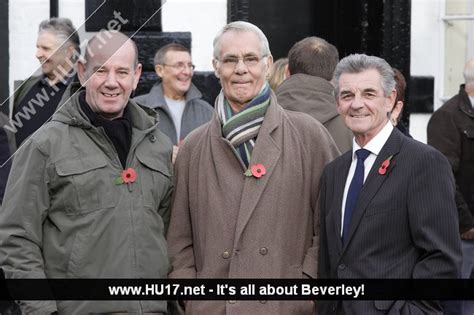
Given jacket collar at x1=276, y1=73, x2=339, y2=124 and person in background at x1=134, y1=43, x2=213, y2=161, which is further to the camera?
person in background at x1=134, y1=43, x2=213, y2=161

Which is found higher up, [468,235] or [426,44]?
[426,44]

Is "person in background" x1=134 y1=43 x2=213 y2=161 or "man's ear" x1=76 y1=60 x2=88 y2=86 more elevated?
"man's ear" x1=76 y1=60 x2=88 y2=86

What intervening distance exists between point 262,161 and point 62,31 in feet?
2.91

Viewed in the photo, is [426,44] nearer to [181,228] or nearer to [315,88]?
[315,88]

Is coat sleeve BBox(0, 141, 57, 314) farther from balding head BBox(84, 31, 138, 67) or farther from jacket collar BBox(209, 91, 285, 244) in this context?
jacket collar BBox(209, 91, 285, 244)

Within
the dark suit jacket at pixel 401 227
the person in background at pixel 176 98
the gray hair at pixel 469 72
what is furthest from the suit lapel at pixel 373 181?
the gray hair at pixel 469 72

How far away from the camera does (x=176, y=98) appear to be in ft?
22.9

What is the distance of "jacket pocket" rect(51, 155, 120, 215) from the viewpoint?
458 centimetres

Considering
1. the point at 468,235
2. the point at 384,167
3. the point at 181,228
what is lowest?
the point at 468,235

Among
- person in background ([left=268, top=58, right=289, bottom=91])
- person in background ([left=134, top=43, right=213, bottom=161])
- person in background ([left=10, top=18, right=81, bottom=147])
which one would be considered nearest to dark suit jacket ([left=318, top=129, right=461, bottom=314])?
person in background ([left=10, top=18, right=81, bottom=147])

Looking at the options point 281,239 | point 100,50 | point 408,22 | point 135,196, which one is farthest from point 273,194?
point 408,22

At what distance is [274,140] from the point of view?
4.82 metres

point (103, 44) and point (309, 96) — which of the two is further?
point (309, 96)

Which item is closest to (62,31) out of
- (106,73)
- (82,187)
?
(106,73)
